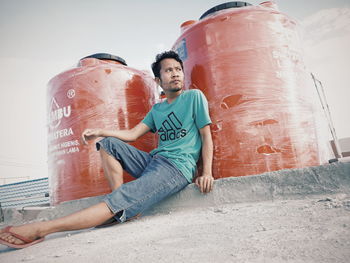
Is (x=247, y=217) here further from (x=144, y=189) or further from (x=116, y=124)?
(x=116, y=124)

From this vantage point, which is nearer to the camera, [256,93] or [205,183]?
[205,183]

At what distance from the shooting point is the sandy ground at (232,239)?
0.65m

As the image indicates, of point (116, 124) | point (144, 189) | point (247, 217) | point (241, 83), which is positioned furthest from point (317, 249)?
point (116, 124)

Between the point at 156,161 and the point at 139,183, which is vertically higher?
the point at 156,161

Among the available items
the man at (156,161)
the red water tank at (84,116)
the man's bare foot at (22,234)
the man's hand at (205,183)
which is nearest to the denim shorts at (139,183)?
the man at (156,161)

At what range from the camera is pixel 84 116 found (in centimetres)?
214

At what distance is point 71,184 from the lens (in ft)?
6.97

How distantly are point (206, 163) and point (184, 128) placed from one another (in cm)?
31

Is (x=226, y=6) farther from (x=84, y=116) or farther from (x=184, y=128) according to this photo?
(x=84, y=116)

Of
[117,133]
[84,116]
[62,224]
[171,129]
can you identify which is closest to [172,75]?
[171,129]

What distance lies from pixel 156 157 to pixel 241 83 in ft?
2.71

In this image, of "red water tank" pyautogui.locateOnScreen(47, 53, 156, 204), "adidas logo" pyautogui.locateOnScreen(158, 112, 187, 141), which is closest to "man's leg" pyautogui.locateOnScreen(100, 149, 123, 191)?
"adidas logo" pyautogui.locateOnScreen(158, 112, 187, 141)

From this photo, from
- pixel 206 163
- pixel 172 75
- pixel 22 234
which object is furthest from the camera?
pixel 172 75

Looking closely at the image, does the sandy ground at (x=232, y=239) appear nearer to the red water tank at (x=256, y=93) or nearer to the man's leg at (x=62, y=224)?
the man's leg at (x=62, y=224)
